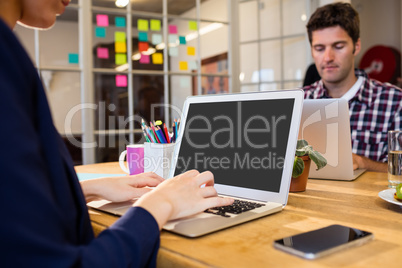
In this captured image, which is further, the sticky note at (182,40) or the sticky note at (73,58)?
the sticky note at (182,40)

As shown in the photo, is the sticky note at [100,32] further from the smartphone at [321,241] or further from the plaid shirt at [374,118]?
the smartphone at [321,241]

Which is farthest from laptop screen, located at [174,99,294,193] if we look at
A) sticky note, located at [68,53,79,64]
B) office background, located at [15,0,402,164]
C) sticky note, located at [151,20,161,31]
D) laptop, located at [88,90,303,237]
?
sticky note, located at [151,20,161,31]

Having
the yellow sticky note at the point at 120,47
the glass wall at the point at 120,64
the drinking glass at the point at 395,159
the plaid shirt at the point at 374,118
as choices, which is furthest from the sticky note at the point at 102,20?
the drinking glass at the point at 395,159

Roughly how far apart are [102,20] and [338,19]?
5.64 ft

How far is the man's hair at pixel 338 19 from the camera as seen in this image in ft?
6.42

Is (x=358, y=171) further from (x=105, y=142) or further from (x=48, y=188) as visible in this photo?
(x=105, y=142)

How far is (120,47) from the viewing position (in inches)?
113

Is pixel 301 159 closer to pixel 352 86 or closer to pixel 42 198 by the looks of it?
pixel 42 198

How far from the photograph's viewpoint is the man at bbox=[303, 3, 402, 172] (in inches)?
74.3

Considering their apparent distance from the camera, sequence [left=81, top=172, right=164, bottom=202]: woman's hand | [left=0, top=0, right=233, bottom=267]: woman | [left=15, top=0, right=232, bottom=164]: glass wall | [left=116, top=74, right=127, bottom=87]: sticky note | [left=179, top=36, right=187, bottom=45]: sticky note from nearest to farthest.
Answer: [left=0, top=0, right=233, bottom=267]: woman
[left=81, top=172, right=164, bottom=202]: woman's hand
[left=15, top=0, right=232, bottom=164]: glass wall
[left=116, top=74, right=127, bottom=87]: sticky note
[left=179, top=36, right=187, bottom=45]: sticky note

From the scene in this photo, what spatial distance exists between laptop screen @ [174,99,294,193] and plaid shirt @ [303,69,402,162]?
116 centimetres

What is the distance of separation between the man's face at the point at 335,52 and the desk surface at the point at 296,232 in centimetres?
119

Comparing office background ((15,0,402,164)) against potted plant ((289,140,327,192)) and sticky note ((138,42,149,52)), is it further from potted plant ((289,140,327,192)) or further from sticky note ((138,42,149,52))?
potted plant ((289,140,327,192))

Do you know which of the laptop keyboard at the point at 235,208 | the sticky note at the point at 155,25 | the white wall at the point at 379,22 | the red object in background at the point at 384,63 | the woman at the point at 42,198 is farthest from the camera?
the white wall at the point at 379,22
